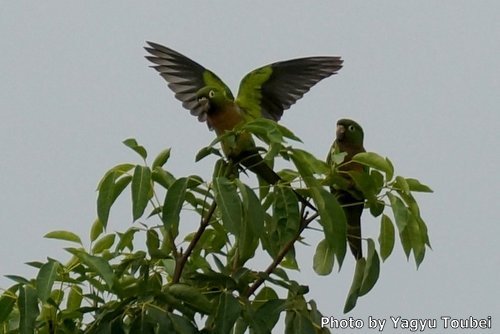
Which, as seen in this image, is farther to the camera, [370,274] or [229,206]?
[370,274]

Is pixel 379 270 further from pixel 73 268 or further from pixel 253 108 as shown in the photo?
pixel 253 108

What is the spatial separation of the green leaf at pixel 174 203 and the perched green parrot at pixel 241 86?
1.63 m

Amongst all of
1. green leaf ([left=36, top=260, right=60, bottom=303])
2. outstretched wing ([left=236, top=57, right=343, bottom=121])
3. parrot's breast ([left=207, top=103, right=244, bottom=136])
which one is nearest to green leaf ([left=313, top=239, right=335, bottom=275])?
green leaf ([left=36, top=260, right=60, bottom=303])

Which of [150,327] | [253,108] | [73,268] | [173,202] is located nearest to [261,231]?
[173,202]

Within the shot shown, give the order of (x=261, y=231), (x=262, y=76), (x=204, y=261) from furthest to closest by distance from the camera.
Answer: (x=262, y=76) < (x=204, y=261) < (x=261, y=231)

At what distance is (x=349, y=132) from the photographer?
4.13 meters

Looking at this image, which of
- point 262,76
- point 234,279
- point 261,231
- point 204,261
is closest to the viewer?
point 261,231

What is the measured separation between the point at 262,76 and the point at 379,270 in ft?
6.09

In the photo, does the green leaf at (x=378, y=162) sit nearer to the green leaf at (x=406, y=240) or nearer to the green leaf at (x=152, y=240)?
the green leaf at (x=406, y=240)

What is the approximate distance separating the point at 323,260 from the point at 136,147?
717mm

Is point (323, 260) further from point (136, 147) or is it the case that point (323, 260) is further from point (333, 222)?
point (136, 147)

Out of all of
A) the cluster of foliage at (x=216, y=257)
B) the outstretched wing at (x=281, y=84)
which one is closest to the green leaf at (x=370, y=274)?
the cluster of foliage at (x=216, y=257)

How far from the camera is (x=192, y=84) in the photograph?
498cm

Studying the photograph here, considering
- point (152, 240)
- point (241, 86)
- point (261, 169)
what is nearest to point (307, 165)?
point (261, 169)
